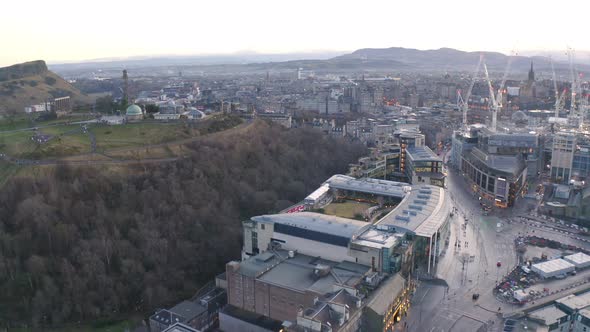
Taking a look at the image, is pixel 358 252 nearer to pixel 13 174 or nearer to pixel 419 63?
pixel 13 174

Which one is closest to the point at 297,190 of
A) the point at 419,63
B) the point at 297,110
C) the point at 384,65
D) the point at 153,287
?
the point at 153,287

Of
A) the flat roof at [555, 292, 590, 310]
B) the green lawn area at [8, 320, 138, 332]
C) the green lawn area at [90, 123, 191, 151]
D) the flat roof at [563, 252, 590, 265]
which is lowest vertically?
the green lawn area at [8, 320, 138, 332]

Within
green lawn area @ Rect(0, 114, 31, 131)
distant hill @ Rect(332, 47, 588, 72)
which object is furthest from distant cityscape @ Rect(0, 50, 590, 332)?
distant hill @ Rect(332, 47, 588, 72)

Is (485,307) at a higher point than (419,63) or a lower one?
lower

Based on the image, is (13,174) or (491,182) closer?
(13,174)

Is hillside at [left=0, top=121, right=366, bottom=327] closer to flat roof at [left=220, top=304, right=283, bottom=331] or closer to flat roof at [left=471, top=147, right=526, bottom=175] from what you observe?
flat roof at [left=220, top=304, right=283, bottom=331]

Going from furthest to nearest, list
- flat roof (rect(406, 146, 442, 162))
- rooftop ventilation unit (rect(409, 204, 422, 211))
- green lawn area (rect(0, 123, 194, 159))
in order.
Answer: flat roof (rect(406, 146, 442, 162))
green lawn area (rect(0, 123, 194, 159))
rooftop ventilation unit (rect(409, 204, 422, 211))
